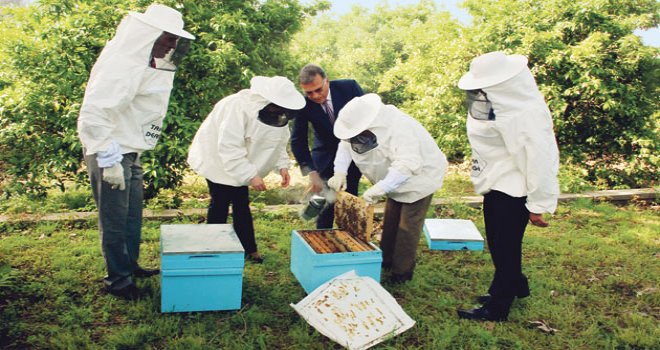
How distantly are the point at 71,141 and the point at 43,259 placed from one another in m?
1.43

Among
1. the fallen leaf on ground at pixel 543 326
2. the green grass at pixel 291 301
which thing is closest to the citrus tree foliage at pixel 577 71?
the green grass at pixel 291 301

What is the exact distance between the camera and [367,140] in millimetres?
3438

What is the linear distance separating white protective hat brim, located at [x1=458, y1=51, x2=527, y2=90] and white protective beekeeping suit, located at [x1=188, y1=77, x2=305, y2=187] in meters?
1.19

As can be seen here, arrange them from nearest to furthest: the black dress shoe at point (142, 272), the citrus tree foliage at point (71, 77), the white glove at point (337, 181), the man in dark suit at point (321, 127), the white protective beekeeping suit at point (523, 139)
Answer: the white protective beekeeping suit at point (523, 139), the black dress shoe at point (142, 272), the white glove at point (337, 181), the man in dark suit at point (321, 127), the citrus tree foliage at point (71, 77)

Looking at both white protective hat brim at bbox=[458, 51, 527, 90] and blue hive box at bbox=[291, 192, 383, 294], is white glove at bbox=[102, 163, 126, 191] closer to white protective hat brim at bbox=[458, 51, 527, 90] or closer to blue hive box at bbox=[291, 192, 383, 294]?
blue hive box at bbox=[291, 192, 383, 294]

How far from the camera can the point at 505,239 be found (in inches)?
120

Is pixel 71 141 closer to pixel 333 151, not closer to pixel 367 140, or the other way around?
pixel 333 151

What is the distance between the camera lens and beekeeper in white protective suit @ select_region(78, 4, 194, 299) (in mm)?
2850

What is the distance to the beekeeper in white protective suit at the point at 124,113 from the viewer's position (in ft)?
9.35

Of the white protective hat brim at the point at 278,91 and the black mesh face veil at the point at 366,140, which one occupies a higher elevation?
the white protective hat brim at the point at 278,91

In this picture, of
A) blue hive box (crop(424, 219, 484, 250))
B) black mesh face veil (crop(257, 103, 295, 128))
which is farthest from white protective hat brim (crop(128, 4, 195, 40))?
blue hive box (crop(424, 219, 484, 250))

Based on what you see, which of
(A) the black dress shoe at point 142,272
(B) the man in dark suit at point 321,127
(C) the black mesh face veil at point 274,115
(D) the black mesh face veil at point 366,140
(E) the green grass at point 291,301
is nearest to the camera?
(E) the green grass at point 291,301

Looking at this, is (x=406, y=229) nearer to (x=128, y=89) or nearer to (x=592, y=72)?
(x=128, y=89)

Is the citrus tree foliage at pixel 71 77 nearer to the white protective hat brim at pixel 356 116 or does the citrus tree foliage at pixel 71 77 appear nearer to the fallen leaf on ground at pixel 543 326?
the white protective hat brim at pixel 356 116
